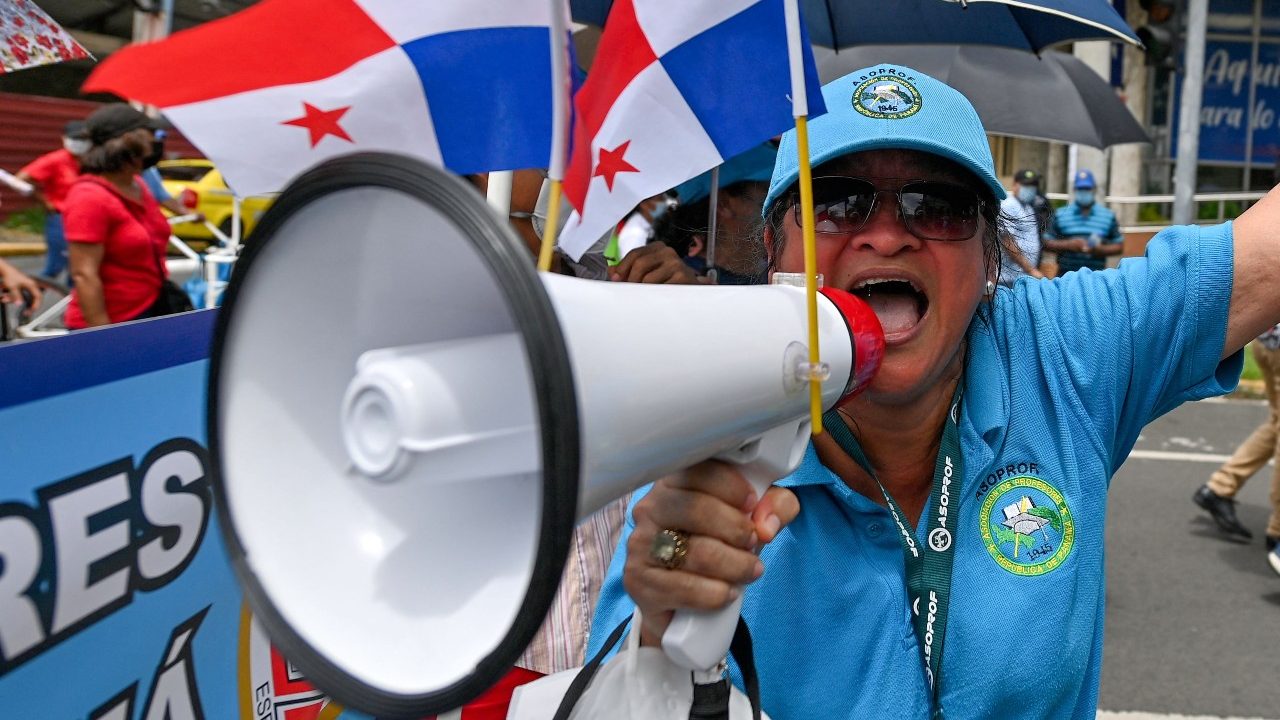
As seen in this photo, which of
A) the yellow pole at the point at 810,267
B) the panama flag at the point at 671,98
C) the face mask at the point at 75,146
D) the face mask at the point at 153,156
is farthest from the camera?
the face mask at the point at 75,146

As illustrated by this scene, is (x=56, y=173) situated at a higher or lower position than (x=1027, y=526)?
higher

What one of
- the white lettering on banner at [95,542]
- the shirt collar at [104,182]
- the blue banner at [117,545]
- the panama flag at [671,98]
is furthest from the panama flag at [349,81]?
the shirt collar at [104,182]

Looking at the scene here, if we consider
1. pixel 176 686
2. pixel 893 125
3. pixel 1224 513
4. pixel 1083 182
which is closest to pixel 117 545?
pixel 176 686

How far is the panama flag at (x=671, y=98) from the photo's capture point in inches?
54.7

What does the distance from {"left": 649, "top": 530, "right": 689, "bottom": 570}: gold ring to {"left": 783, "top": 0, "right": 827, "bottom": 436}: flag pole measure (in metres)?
0.19

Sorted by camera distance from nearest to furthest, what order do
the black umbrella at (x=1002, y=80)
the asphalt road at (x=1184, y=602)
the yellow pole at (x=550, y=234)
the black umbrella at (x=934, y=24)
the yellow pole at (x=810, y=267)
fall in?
1. the yellow pole at (x=550, y=234)
2. the yellow pole at (x=810, y=267)
3. the asphalt road at (x=1184, y=602)
4. the black umbrella at (x=934, y=24)
5. the black umbrella at (x=1002, y=80)

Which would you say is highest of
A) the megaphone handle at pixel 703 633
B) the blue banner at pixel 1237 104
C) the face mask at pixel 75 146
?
the blue banner at pixel 1237 104

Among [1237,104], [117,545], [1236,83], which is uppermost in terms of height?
[1236,83]

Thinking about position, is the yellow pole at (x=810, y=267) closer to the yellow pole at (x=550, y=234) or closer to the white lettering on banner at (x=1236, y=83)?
the yellow pole at (x=550, y=234)

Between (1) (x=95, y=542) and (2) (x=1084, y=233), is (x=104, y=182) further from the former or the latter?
(2) (x=1084, y=233)

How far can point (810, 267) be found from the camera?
1168 mm

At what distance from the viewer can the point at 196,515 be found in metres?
1.72

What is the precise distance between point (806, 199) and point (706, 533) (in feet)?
1.20

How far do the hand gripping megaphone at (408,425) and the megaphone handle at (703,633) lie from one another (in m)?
0.16
